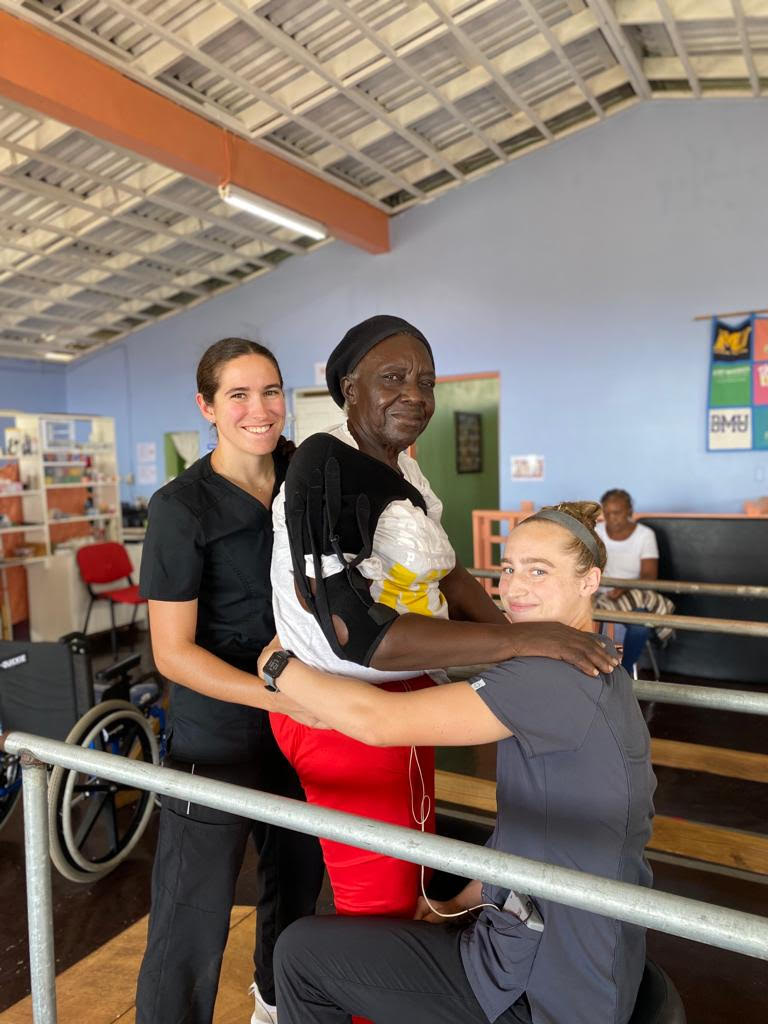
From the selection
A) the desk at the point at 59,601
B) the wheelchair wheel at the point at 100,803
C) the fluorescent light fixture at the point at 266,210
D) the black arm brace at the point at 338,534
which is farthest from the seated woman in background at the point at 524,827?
Result: the desk at the point at 59,601

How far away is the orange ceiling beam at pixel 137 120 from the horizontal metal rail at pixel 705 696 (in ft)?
14.9

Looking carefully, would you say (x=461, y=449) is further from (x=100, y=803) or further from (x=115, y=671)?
(x=100, y=803)

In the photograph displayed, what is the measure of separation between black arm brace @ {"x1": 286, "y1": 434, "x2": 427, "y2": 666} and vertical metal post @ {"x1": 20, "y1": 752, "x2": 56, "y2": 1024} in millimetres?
500

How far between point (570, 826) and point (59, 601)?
6384 millimetres

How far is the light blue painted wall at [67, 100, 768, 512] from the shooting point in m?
6.12

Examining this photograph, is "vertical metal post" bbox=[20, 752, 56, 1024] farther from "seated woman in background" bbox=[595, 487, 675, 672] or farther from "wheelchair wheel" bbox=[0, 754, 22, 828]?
"seated woman in background" bbox=[595, 487, 675, 672]

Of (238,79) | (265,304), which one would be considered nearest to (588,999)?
(238,79)

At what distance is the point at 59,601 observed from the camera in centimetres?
670

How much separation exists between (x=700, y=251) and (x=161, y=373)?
21.8 feet

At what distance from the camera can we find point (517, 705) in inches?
43.4

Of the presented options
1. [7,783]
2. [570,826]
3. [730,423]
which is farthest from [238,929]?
[730,423]

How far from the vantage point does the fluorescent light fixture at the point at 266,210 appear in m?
5.62

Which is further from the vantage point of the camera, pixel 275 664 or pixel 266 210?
pixel 266 210

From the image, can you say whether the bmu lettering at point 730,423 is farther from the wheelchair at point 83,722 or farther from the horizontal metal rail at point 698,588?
the wheelchair at point 83,722
